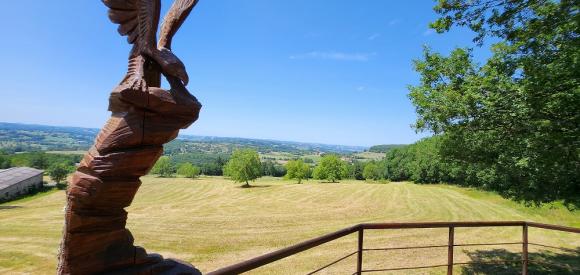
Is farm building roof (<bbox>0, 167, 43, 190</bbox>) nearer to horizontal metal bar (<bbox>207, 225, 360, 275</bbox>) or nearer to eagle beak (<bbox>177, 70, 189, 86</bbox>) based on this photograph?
horizontal metal bar (<bbox>207, 225, 360, 275</bbox>)

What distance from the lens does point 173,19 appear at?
8.43 ft

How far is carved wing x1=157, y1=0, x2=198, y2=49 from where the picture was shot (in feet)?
8.33

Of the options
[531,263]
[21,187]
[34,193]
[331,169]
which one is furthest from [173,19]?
[331,169]

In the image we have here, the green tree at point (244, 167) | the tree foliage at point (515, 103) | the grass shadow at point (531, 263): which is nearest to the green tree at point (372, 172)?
the green tree at point (244, 167)

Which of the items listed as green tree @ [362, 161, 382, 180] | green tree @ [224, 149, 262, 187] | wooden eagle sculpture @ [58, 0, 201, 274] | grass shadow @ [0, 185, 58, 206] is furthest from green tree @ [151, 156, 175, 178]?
wooden eagle sculpture @ [58, 0, 201, 274]

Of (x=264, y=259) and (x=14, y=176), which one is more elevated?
(x=264, y=259)

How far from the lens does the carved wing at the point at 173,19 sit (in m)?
2.54

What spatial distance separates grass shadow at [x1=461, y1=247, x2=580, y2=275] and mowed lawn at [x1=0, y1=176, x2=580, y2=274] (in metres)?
0.19

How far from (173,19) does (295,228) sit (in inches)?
859

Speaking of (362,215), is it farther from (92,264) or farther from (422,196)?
(92,264)

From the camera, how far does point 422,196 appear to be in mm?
38562

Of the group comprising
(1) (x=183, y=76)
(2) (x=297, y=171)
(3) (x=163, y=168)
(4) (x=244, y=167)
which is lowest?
(3) (x=163, y=168)

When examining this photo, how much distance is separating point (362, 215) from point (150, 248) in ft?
55.1

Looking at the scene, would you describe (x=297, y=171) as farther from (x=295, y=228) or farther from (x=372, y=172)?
(x=295, y=228)
